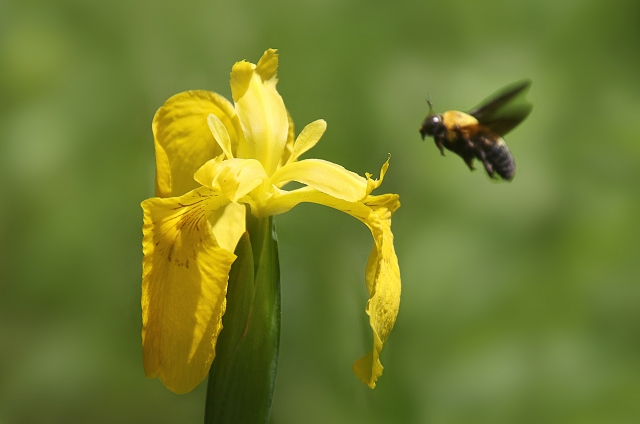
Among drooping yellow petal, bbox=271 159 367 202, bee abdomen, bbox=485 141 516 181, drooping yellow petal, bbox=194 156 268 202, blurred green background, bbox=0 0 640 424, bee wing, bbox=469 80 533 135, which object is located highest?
bee wing, bbox=469 80 533 135

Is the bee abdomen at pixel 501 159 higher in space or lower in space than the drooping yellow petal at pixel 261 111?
lower

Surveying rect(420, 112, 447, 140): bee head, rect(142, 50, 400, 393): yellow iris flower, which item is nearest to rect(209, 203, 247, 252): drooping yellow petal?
rect(142, 50, 400, 393): yellow iris flower

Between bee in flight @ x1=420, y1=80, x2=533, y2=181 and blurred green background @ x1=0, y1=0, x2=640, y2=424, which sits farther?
blurred green background @ x1=0, y1=0, x2=640, y2=424

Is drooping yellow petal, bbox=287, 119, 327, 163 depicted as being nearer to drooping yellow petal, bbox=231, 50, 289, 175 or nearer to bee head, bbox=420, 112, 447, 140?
drooping yellow petal, bbox=231, 50, 289, 175

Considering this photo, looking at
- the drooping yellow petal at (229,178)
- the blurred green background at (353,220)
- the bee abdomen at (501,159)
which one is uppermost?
the drooping yellow petal at (229,178)

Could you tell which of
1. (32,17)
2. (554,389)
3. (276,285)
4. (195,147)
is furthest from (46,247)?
(554,389)

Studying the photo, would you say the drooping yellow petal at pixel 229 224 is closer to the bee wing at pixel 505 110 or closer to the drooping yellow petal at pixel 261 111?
the drooping yellow petal at pixel 261 111

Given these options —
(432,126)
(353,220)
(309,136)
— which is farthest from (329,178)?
(353,220)

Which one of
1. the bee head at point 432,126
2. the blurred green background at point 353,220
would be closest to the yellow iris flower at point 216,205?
the bee head at point 432,126
